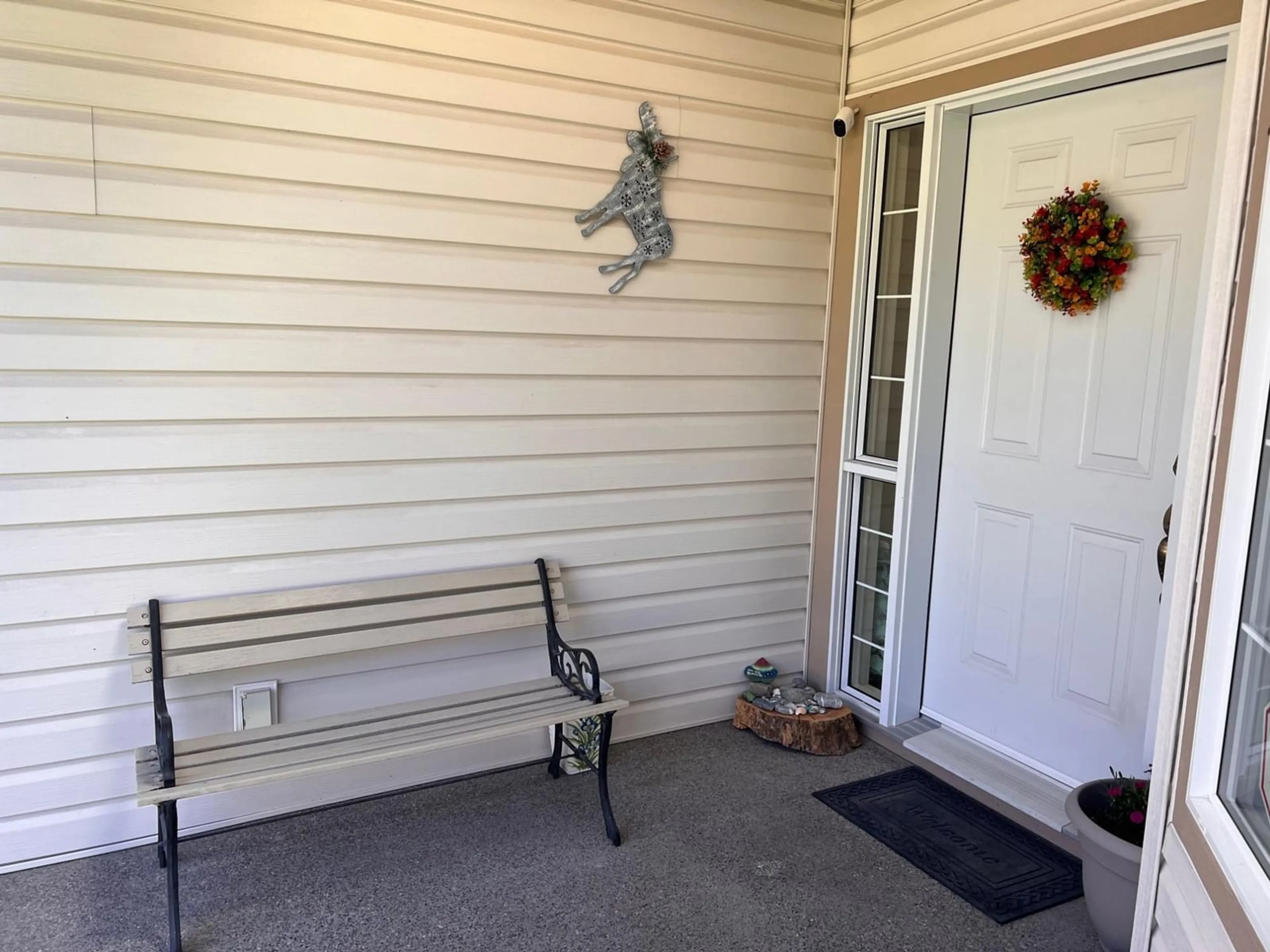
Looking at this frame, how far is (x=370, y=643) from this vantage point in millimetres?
2990

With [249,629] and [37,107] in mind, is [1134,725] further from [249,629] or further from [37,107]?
[37,107]

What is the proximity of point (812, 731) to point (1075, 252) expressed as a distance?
73.5 inches

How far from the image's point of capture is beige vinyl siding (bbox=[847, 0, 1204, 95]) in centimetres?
277

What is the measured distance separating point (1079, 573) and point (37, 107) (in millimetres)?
3245

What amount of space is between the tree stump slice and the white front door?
318mm

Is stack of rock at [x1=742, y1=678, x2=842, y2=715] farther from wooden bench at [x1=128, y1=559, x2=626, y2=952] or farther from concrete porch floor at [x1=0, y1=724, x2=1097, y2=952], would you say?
wooden bench at [x1=128, y1=559, x2=626, y2=952]

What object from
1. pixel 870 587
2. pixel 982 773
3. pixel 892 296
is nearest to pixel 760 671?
pixel 870 587

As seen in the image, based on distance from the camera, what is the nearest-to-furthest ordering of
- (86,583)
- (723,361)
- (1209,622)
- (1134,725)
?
(1209,622), (86,583), (1134,725), (723,361)

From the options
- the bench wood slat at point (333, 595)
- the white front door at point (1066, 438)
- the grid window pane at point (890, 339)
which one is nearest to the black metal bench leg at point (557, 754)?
the bench wood slat at point (333, 595)

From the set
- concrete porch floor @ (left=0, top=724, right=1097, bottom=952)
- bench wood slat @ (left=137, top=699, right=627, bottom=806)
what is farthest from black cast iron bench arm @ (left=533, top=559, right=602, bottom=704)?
concrete porch floor @ (left=0, top=724, right=1097, bottom=952)

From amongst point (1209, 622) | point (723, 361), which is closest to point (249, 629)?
point (723, 361)

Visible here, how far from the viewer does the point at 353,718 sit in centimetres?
286

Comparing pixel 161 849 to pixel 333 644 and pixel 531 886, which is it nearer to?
pixel 333 644

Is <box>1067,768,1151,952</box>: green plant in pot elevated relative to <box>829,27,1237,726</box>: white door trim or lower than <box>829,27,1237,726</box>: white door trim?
lower
